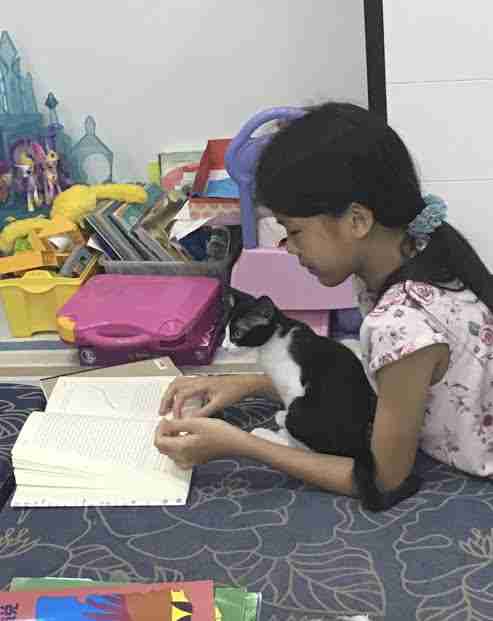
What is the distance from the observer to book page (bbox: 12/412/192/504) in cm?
126

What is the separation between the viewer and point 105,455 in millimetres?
1303

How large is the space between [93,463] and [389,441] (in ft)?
1.46

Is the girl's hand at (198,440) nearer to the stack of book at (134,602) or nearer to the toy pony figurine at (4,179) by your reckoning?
the stack of book at (134,602)

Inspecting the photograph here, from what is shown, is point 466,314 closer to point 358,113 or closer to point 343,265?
point 343,265

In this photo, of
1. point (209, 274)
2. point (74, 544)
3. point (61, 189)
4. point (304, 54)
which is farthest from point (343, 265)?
point (61, 189)

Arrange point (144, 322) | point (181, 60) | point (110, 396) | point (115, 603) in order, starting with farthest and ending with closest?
1. point (181, 60)
2. point (144, 322)
3. point (110, 396)
4. point (115, 603)

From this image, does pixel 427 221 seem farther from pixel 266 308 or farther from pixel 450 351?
pixel 266 308

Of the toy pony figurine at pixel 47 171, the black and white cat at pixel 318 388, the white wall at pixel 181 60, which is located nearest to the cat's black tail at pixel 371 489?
the black and white cat at pixel 318 388

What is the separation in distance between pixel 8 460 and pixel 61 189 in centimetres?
105

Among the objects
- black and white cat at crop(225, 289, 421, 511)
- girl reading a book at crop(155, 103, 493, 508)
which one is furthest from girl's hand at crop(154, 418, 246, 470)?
black and white cat at crop(225, 289, 421, 511)

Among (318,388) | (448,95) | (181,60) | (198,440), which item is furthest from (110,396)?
(181,60)

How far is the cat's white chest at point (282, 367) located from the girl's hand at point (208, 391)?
0.07 metres

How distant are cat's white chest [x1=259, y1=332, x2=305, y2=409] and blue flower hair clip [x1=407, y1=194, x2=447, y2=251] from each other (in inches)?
11.0

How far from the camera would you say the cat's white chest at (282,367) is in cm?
133
